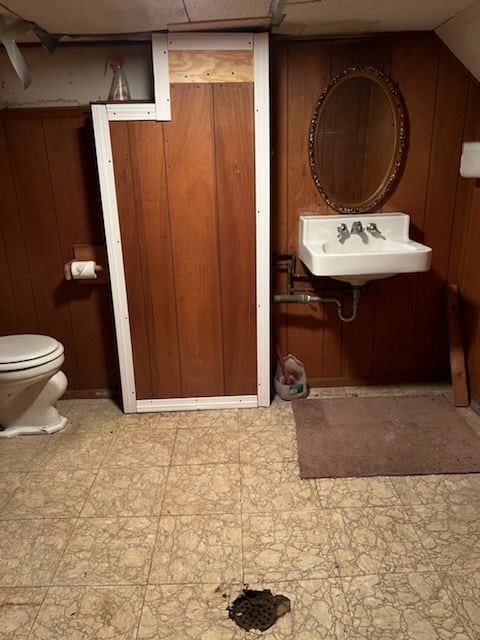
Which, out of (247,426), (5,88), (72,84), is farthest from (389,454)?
(5,88)

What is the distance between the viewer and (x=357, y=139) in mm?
2346

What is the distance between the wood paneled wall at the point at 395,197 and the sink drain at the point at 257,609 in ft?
4.73

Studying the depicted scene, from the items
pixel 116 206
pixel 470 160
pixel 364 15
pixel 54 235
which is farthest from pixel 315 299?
pixel 54 235

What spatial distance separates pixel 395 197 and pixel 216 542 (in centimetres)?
186

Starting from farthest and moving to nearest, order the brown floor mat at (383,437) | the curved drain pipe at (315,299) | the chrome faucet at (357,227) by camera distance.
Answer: the curved drain pipe at (315,299) → the chrome faucet at (357,227) → the brown floor mat at (383,437)

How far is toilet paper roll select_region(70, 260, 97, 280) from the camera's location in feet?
7.80

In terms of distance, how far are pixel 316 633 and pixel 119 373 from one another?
5.18 feet

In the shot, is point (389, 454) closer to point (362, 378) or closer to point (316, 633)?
point (362, 378)

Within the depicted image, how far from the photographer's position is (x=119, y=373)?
2.51 metres

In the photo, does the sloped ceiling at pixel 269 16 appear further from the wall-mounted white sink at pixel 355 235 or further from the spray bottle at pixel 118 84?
the wall-mounted white sink at pixel 355 235

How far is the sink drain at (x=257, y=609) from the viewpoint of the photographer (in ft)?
4.50

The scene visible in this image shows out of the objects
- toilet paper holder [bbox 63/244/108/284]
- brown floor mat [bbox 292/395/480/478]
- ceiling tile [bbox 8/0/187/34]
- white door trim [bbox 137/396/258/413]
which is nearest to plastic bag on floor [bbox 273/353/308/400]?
brown floor mat [bbox 292/395/480/478]

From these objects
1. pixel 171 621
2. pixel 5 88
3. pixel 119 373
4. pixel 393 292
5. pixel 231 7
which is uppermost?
pixel 231 7

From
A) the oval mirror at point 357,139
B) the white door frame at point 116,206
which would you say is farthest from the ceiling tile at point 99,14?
the oval mirror at point 357,139
